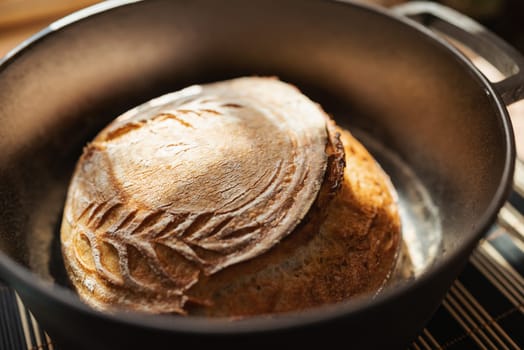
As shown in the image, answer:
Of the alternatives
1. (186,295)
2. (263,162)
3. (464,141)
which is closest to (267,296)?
(186,295)

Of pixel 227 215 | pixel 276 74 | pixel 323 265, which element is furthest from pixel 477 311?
pixel 276 74

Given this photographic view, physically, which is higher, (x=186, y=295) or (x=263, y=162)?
(x=263, y=162)

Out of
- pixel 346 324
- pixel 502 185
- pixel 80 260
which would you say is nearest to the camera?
pixel 346 324

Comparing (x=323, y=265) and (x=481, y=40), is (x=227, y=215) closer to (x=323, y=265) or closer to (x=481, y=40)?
(x=323, y=265)

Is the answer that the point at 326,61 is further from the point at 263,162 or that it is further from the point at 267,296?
the point at 267,296

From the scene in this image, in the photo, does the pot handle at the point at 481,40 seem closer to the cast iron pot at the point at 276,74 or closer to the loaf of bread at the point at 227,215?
the cast iron pot at the point at 276,74

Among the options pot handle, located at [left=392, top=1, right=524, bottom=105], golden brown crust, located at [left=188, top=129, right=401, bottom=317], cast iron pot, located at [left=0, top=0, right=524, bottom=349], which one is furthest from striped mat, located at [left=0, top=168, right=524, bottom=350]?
pot handle, located at [left=392, top=1, right=524, bottom=105]
